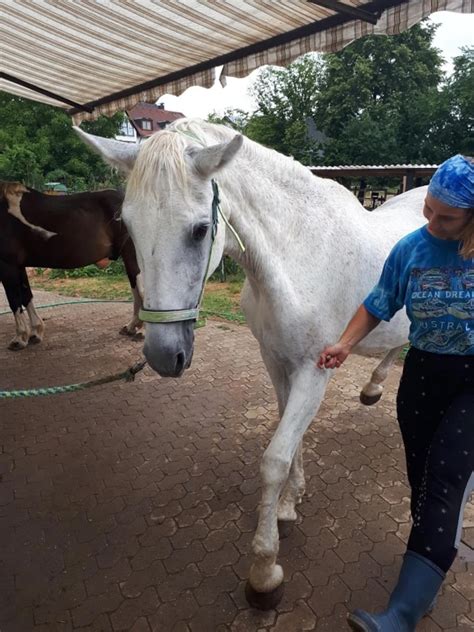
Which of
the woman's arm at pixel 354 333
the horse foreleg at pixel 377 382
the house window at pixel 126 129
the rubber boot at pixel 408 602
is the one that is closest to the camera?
the rubber boot at pixel 408 602

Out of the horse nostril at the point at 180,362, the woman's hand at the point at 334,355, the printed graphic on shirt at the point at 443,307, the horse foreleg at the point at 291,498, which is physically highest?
the printed graphic on shirt at the point at 443,307

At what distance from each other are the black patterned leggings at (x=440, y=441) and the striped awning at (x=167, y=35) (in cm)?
202

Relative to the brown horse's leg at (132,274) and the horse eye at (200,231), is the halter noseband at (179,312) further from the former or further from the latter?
the brown horse's leg at (132,274)

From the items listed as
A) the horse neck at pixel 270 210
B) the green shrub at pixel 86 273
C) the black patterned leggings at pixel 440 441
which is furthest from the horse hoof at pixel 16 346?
the black patterned leggings at pixel 440 441

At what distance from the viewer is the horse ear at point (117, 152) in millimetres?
1699

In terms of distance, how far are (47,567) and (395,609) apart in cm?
188

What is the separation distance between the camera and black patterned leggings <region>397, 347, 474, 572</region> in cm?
123

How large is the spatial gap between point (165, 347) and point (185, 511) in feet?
5.04

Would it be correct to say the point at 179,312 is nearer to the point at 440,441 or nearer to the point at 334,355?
the point at 334,355

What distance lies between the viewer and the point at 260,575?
1.87 m

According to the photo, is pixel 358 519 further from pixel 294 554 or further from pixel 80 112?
pixel 80 112

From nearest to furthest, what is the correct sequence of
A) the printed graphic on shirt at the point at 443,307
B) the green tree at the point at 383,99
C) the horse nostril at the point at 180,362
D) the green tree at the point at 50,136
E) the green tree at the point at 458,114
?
the printed graphic on shirt at the point at 443,307, the horse nostril at the point at 180,362, the green tree at the point at 458,114, the green tree at the point at 383,99, the green tree at the point at 50,136

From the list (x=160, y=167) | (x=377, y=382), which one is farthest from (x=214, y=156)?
(x=377, y=382)

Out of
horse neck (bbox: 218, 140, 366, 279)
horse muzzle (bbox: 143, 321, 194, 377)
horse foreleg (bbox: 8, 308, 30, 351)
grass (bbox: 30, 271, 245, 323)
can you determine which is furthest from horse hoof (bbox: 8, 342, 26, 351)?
horse muzzle (bbox: 143, 321, 194, 377)
